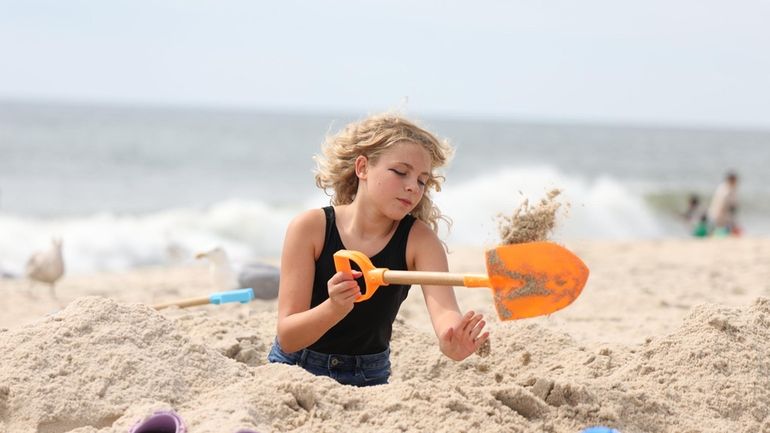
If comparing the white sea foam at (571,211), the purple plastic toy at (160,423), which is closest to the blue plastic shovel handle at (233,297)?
the purple plastic toy at (160,423)

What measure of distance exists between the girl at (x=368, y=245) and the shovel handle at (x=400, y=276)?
239mm

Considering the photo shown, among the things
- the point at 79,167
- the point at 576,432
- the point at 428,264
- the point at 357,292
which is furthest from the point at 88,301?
the point at 79,167

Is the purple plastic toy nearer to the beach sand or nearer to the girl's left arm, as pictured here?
the beach sand

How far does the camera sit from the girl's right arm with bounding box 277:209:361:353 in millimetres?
2418

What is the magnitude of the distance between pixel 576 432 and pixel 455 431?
326mm

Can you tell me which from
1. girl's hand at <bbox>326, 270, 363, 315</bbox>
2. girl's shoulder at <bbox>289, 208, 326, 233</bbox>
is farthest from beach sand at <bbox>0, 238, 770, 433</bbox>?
girl's shoulder at <bbox>289, 208, 326, 233</bbox>

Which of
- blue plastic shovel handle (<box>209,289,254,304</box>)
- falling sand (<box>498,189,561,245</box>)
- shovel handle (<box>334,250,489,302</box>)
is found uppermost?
falling sand (<box>498,189,561,245</box>)

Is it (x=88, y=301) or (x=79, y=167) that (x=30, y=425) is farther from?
(x=79, y=167)

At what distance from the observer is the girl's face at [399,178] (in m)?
2.51

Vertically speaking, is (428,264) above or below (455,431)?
above

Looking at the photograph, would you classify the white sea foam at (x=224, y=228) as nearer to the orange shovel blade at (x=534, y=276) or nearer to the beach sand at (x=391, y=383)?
the beach sand at (x=391, y=383)

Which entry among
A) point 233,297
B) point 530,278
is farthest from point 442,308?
point 233,297

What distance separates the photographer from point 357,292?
2232 millimetres

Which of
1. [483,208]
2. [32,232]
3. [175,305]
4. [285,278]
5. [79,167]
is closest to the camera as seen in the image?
[285,278]
